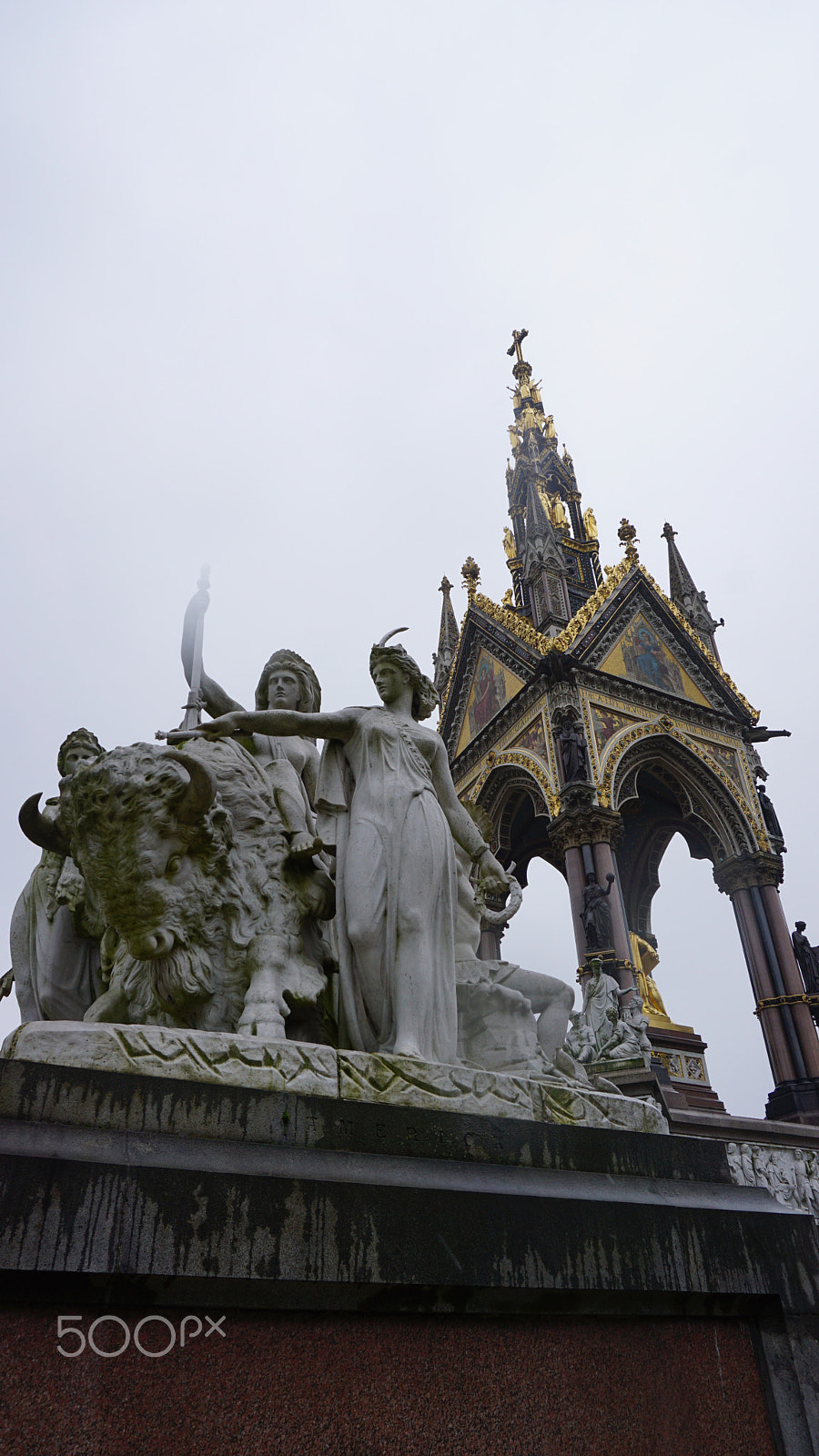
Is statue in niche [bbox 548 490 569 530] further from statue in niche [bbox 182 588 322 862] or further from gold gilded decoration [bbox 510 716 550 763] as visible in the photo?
statue in niche [bbox 182 588 322 862]

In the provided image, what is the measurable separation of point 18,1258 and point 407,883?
1609mm

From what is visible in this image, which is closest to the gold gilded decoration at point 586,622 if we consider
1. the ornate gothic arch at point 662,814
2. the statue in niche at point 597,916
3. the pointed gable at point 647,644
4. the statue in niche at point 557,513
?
the pointed gable at point 647,644

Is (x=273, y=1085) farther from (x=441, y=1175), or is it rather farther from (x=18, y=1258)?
(x=18, y=1258)

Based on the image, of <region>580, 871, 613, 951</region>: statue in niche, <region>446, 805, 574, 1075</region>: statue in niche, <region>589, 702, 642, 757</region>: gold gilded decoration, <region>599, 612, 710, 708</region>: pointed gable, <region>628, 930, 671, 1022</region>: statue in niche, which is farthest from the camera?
<region>599, 612, 710, 708</region>: pointed gable

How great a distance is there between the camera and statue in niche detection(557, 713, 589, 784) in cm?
1950

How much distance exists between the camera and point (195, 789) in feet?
9.34

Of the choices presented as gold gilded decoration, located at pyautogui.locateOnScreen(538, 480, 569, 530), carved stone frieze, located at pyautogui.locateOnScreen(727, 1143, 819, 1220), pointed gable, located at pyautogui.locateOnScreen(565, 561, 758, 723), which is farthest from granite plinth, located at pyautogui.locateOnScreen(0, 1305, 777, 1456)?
gold gilded decoration, located at pyautogui.locateOnScreen(538, 480, 569, 530)

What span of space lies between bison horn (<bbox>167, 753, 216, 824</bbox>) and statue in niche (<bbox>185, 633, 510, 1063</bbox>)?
1.12ft

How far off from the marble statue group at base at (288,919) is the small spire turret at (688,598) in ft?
72.5

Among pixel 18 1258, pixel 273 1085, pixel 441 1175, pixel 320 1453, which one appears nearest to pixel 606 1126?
pixel 441 1175

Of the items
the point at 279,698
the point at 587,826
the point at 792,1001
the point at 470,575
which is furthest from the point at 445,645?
the point at 279,698

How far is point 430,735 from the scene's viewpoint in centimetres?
368

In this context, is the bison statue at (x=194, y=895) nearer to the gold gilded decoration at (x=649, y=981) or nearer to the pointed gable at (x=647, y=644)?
the gold gilded decoration at (x=649, y=981)

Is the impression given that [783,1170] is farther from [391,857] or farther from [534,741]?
[534,741]
